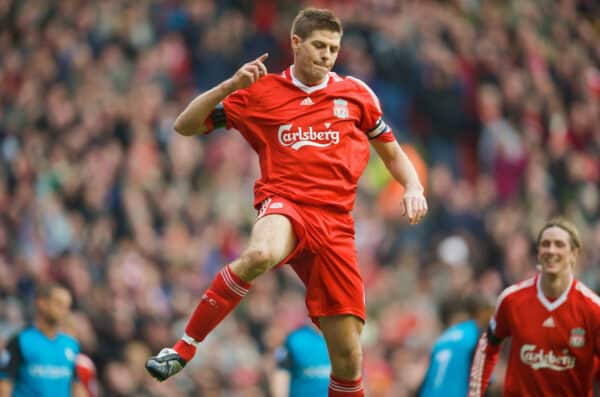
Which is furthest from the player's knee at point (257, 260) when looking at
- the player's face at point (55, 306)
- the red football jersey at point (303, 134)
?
the player's face at point (55, 306)

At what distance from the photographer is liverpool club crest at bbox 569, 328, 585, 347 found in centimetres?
829

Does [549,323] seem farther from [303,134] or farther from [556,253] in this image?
[303,134]

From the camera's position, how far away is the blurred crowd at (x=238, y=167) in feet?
46.8

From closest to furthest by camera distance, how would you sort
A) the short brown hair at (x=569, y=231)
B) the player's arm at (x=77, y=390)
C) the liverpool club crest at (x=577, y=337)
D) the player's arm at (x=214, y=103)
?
the player's arm at (x=214, y=103) < the liverpool club crest at (x=577, y=337) < the short brown hair at (x=569, y=231) < the player's arm at (x=77, y=390)

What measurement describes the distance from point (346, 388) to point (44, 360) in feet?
11.0

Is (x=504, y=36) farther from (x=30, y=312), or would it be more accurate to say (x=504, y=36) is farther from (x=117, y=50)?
(x=30, y=312)

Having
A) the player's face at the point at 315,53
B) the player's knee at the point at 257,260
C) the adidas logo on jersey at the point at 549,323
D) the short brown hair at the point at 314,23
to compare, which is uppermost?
the short brown hair at the point at 314,23

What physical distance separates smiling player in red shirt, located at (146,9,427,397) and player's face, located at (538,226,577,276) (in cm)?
118

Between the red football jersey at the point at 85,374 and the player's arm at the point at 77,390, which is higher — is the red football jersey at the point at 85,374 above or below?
above

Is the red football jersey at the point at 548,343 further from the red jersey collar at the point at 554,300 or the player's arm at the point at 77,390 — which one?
the player's arm at the point at 77,390

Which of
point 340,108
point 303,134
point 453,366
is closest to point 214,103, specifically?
point 303,134

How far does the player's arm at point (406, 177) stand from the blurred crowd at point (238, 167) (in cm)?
561

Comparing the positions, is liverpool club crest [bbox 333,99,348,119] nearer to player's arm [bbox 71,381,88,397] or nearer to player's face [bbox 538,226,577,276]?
player's face [bbox 538,226,577,276]

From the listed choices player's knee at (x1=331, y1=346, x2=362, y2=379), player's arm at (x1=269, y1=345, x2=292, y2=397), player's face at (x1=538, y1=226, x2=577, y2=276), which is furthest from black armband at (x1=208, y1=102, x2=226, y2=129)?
player's arm at (x1=269, y1=345, x2=292, y2=397)
